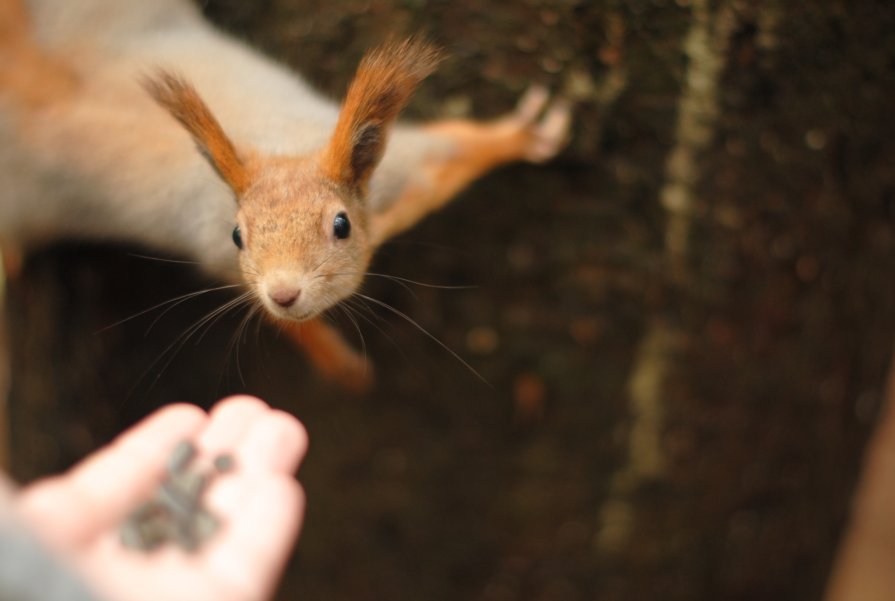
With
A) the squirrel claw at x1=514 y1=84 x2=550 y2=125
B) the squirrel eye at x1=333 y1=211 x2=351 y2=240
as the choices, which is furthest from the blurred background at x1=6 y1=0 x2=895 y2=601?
the squirrel eye at x1=333 y1=211 x2=351 y2=240

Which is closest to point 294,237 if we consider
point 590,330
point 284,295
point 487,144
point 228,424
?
point 284,295

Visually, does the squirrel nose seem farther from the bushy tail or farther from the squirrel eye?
the bushy tail

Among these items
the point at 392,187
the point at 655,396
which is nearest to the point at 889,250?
the point at 655,396

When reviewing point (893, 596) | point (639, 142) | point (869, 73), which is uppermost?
point (869, 73)

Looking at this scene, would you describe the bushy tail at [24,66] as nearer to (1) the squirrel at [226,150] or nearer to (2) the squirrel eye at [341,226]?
(1) the squirrel at [226,150]

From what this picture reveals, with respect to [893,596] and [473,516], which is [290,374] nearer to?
[473,516]

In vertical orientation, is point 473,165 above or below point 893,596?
above
